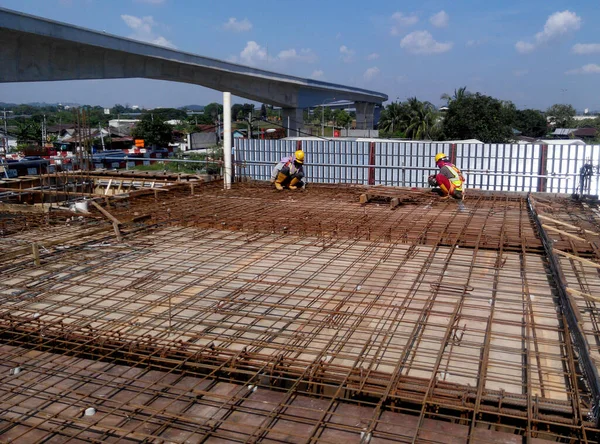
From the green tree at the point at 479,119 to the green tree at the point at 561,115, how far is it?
164ft

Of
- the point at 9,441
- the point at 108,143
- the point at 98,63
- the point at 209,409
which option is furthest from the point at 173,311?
the point at 108,143

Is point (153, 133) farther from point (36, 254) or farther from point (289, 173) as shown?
point (36, 254)

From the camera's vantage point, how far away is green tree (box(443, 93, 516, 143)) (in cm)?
3569

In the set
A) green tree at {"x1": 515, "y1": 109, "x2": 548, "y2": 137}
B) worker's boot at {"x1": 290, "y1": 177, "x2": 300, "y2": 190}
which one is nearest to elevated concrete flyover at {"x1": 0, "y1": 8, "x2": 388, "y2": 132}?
worker's boot at {"x1": 290, "y1": 177, "x2": 300, "y2": 190}

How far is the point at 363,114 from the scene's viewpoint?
4784 centimetres

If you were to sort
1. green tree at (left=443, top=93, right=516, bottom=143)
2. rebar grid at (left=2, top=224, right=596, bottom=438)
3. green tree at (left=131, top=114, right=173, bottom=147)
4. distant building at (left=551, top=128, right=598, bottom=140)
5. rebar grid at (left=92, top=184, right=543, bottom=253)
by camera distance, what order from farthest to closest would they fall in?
distant building at (left=551, top=128, right=598, bottom=140)
green tree at (left=131, top=114, right=173, bottom=147)
green tree at (left=443, top=93, right=516, bottom=143)
rebar grid at (left=92, top=184, right=543, bottom=253)
rebar grid at (left=2, top=224, right=596, bottom=438)

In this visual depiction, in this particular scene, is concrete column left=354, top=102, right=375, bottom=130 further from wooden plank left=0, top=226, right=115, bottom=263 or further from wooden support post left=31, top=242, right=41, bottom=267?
wooden support post left=31, top=242, right=41, bottom=267

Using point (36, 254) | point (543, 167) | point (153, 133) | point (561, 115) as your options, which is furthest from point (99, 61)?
point (561, 115)

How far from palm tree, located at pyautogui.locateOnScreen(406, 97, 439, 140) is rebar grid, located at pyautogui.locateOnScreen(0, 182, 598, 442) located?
3818cm

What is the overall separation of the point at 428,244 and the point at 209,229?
332cm

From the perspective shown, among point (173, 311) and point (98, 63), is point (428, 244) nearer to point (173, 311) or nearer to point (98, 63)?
point (173, 311)

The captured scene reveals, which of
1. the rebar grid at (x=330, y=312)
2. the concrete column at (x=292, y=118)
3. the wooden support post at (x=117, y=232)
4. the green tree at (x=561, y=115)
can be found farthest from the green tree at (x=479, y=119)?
the green tree at (x=561, y=115)

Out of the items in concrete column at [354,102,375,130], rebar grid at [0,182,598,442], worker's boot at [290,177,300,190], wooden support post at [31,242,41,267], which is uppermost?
concrete column at [354,102,375,130]

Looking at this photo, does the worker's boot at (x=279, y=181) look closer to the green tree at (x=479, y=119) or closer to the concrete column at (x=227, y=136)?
the concrete column at (x=227, y=136)
